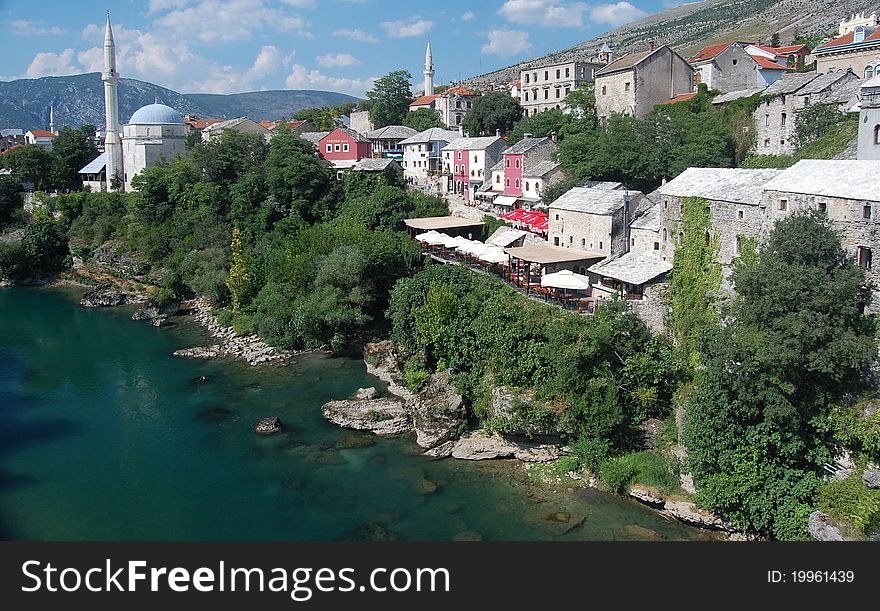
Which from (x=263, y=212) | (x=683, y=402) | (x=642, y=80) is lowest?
(x=683, y=402)

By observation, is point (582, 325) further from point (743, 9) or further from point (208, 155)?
point (743, 9)

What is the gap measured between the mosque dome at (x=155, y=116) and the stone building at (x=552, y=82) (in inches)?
1075

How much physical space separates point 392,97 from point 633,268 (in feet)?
141

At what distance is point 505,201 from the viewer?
3750 cm

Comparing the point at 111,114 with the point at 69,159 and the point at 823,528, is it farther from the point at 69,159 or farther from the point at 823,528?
the point at 823,528

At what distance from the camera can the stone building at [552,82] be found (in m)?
48.3

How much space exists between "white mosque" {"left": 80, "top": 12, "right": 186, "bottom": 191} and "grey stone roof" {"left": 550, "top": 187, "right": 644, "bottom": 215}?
117ft

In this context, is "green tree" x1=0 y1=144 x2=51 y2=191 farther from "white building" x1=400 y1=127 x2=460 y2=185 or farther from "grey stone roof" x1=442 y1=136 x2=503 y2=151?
"grey stone roof" x1=442 y1=136 x2=503 y2=151

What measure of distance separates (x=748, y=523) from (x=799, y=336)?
174 inches

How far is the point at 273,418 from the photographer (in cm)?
2367

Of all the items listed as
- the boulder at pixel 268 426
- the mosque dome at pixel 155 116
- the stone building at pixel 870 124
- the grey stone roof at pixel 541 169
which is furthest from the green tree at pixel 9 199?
the stone building at pixel 870 124

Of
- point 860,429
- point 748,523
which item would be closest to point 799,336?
point 860,429

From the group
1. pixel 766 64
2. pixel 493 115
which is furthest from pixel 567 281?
pixel 493 115

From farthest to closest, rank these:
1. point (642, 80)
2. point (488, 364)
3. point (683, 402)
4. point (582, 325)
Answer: point (642, 80) → point (488, 364) → point (582, 325) → point (683, 402)
